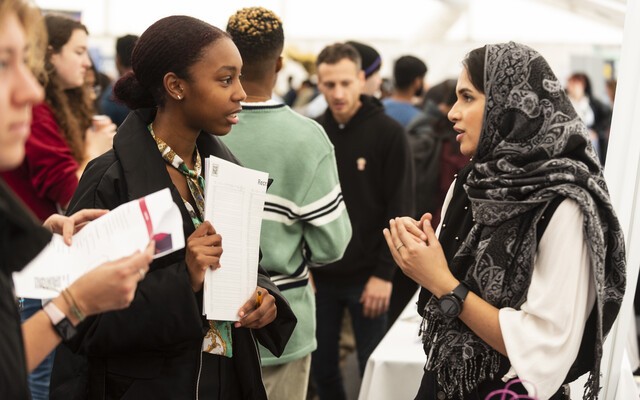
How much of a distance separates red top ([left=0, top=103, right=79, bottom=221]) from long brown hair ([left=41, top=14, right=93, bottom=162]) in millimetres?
84

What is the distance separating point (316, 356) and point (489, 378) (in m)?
1.88

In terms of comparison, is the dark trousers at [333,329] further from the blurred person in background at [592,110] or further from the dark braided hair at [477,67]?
the blurred person in background at [592,110]

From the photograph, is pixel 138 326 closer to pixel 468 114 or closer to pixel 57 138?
pixel 468 114

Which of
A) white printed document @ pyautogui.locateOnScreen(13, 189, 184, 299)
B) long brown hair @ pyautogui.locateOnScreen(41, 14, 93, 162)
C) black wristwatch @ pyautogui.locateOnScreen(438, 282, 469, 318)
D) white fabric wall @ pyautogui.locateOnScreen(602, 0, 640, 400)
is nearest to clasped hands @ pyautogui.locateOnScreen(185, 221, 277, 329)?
white printed document @ pyautogui.locateOnScreen(13, 189, 184, 299)

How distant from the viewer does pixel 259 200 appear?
2037 mm

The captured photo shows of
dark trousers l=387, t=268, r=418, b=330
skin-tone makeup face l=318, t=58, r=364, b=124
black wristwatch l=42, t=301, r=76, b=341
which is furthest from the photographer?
dark trousers l=387, t=268, r=418, b=330

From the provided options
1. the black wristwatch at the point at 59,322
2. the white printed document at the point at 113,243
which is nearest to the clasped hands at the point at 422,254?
the white printed document at the point at 113,243

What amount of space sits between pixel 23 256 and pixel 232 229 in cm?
71

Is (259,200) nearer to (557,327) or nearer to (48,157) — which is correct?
(557,327)

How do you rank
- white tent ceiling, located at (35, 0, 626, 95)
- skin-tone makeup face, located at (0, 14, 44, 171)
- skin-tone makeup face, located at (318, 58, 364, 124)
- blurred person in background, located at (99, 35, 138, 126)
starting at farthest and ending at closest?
white tent ceiling, located at (35, 0, 626, 95)
blurred person in background, located at (99, 35, 138, 126)
skin-tone makeup face, located at (318, 58, 364, 124)
skin-tone makeup face, located at (0, 14, 44, 171)

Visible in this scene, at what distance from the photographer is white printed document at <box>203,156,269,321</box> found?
1.92 m

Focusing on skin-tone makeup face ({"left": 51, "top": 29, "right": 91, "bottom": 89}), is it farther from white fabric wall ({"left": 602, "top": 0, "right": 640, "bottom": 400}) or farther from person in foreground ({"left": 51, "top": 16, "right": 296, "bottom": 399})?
white fabric wall ({"left": 602, "top": 0, "right": 640, "bottom": 400})

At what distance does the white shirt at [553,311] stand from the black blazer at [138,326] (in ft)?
2.31

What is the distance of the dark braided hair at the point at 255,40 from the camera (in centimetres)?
262
